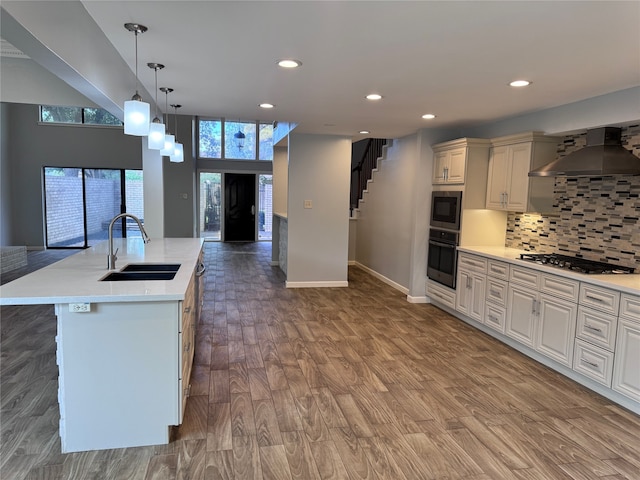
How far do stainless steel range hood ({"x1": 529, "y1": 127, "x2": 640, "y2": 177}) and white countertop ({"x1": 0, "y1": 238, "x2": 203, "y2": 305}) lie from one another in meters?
3.18

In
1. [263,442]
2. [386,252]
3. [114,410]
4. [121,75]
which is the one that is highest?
[121,75]

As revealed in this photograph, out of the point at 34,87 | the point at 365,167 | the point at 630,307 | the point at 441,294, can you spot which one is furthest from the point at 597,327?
the point at 34,87

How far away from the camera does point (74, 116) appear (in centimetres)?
945

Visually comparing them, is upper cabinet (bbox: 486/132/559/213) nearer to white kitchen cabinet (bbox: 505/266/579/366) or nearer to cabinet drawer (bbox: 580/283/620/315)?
white kitchen cabinet (bbox: 505/266/579/366)

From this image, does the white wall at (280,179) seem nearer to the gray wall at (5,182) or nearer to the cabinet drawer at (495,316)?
the cabinet drawer at (495,316)

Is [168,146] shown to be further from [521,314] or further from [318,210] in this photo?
[521,314]

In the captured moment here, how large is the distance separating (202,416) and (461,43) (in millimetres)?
2787

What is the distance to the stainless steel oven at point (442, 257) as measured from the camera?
4973mm

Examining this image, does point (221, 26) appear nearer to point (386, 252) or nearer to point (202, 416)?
point (202, 416)

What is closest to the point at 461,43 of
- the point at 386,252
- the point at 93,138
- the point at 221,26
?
the point at 221,26

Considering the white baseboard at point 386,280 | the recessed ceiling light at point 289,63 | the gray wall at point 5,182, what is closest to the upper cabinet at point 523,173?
the white baseboard at point 386,280

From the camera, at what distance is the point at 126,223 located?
1024 centimetres

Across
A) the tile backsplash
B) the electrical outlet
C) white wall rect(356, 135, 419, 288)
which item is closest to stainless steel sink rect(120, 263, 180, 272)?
the electrical outlet

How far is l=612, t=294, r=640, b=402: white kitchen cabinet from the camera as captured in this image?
282 cm
